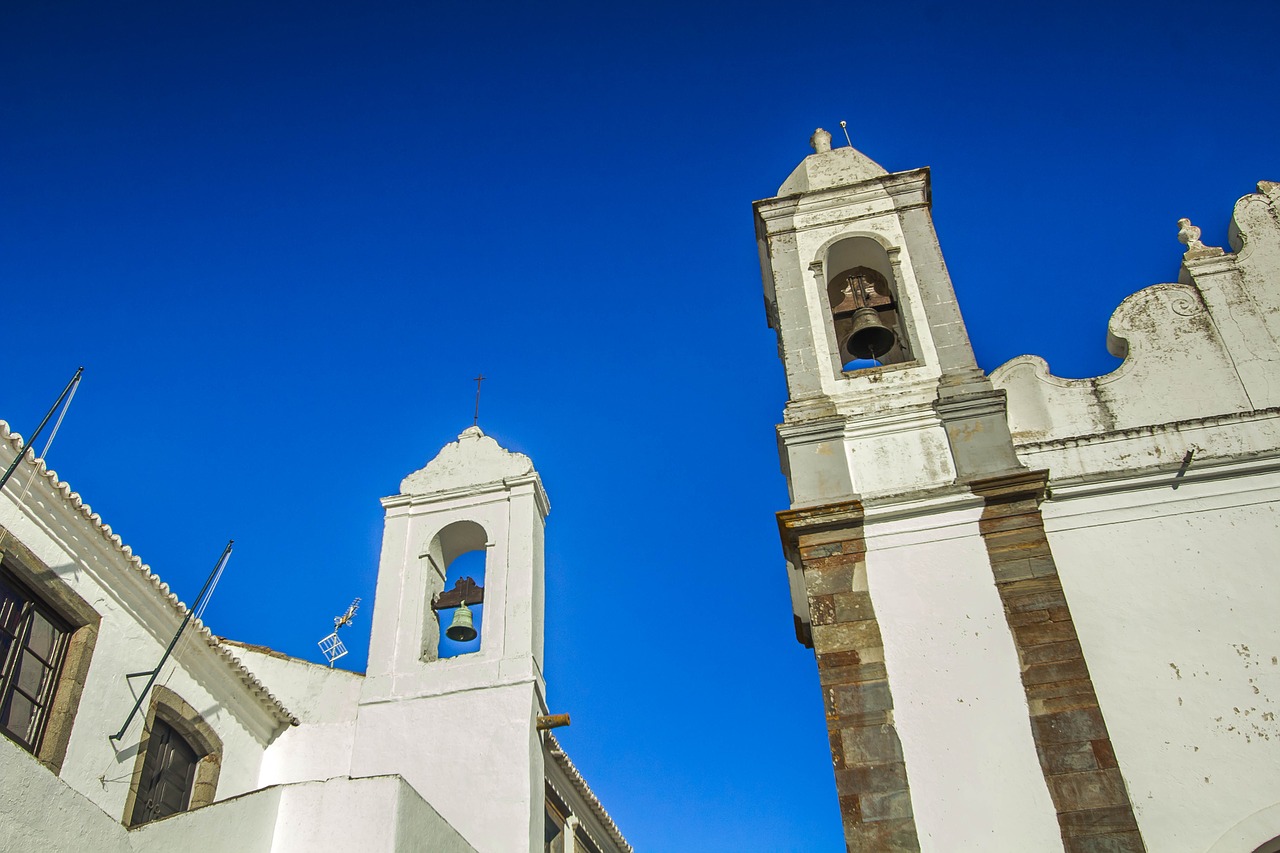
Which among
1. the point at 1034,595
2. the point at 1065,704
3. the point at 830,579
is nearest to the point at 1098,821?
the point at 1065,704

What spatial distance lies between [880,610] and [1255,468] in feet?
9.05

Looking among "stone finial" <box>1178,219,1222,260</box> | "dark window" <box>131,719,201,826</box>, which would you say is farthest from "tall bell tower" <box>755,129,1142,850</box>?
"dark window" <box>131,719,201,826</box>

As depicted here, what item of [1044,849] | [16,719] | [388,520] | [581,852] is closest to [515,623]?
[388,520]

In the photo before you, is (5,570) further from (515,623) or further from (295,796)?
(515,623)

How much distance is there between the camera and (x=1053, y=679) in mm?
6578

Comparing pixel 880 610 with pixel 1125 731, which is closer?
pixel 1125 731

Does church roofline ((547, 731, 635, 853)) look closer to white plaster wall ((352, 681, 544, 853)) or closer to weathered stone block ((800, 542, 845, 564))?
white plaster wall ((352, 681, 544, 853))

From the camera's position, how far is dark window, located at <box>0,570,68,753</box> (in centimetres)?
810

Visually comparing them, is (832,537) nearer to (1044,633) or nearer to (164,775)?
(1044,633)

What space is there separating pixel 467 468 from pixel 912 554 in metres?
7.02

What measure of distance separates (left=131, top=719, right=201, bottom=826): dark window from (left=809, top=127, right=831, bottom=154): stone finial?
8.19 metres

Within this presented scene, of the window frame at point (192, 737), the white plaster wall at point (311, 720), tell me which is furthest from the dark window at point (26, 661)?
the white plaster wall at point (311, 720)

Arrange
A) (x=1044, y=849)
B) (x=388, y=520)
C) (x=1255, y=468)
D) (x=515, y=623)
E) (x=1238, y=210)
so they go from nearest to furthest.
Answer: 1. (x=1044, y=849)
2. (x=1255, y=468)
3. (x=1238, y=210)
4. (x=515, y=623)
5. (x=388, y=520)

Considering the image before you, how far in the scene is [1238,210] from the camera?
9.12 meters
